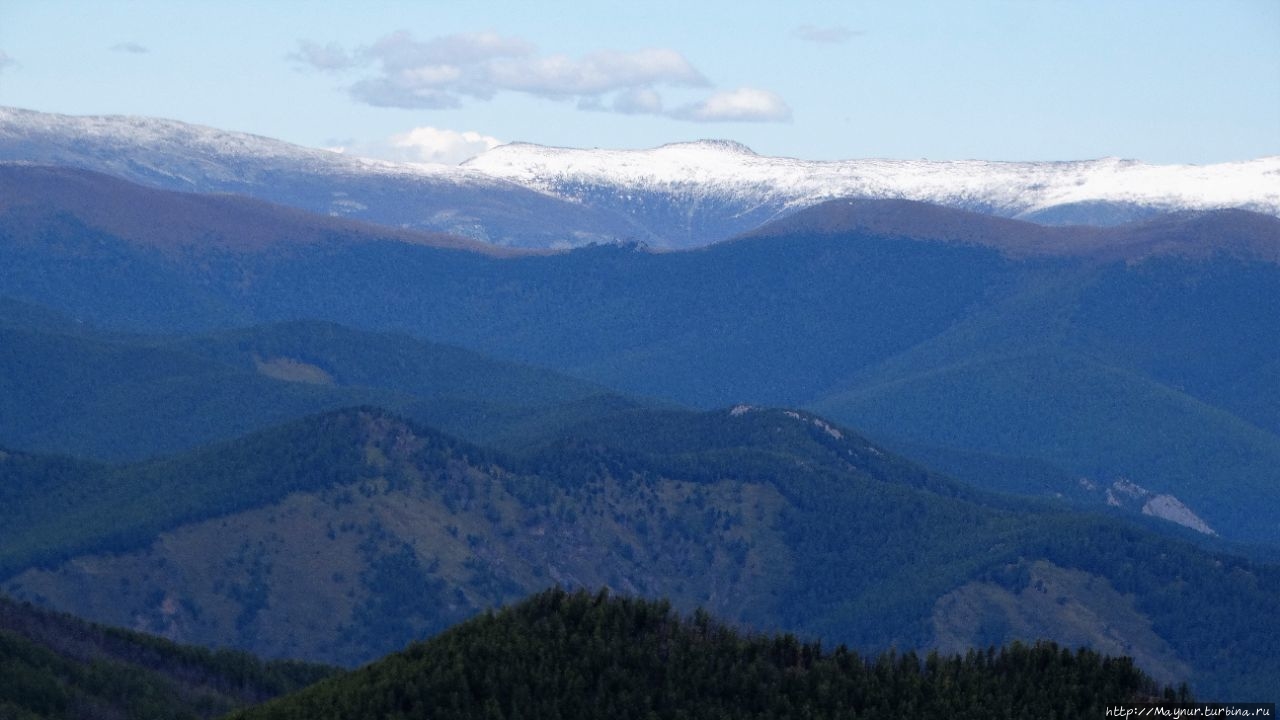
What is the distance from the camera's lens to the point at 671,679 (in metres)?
47.3

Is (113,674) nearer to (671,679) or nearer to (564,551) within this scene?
(671,679)

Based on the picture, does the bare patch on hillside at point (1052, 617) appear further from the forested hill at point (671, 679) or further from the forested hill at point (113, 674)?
the forested hill at point (671, 679)

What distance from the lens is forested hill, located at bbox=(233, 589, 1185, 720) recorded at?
4566 centimetres

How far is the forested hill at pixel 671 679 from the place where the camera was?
45.7 m

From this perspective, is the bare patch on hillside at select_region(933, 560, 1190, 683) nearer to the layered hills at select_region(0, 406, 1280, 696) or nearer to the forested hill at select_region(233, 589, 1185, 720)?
the layered hills at select_region(0, 406, 1280, 696)

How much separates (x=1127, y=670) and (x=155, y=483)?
309 ft

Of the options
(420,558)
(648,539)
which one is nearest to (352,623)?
(420,558)

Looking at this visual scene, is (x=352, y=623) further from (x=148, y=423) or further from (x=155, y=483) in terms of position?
(x=148, y=423)

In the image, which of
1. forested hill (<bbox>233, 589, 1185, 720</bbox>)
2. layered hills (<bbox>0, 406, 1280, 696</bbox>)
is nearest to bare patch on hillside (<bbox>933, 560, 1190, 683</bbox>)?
layered hills (<bbox>0, 406, 1280, 696</bbox>)

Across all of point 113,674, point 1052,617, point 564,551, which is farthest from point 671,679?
point 564,551

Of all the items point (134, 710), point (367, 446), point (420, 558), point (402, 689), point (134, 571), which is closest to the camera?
point (402, 689)

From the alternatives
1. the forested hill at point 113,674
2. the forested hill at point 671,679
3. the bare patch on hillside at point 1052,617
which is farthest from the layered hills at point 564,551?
the forested hill at point 671,679

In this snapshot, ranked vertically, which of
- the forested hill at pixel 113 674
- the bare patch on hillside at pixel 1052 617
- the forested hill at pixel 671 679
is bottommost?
the bare patch on hillside at pixel 1052 617

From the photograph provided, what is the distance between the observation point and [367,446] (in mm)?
136000
